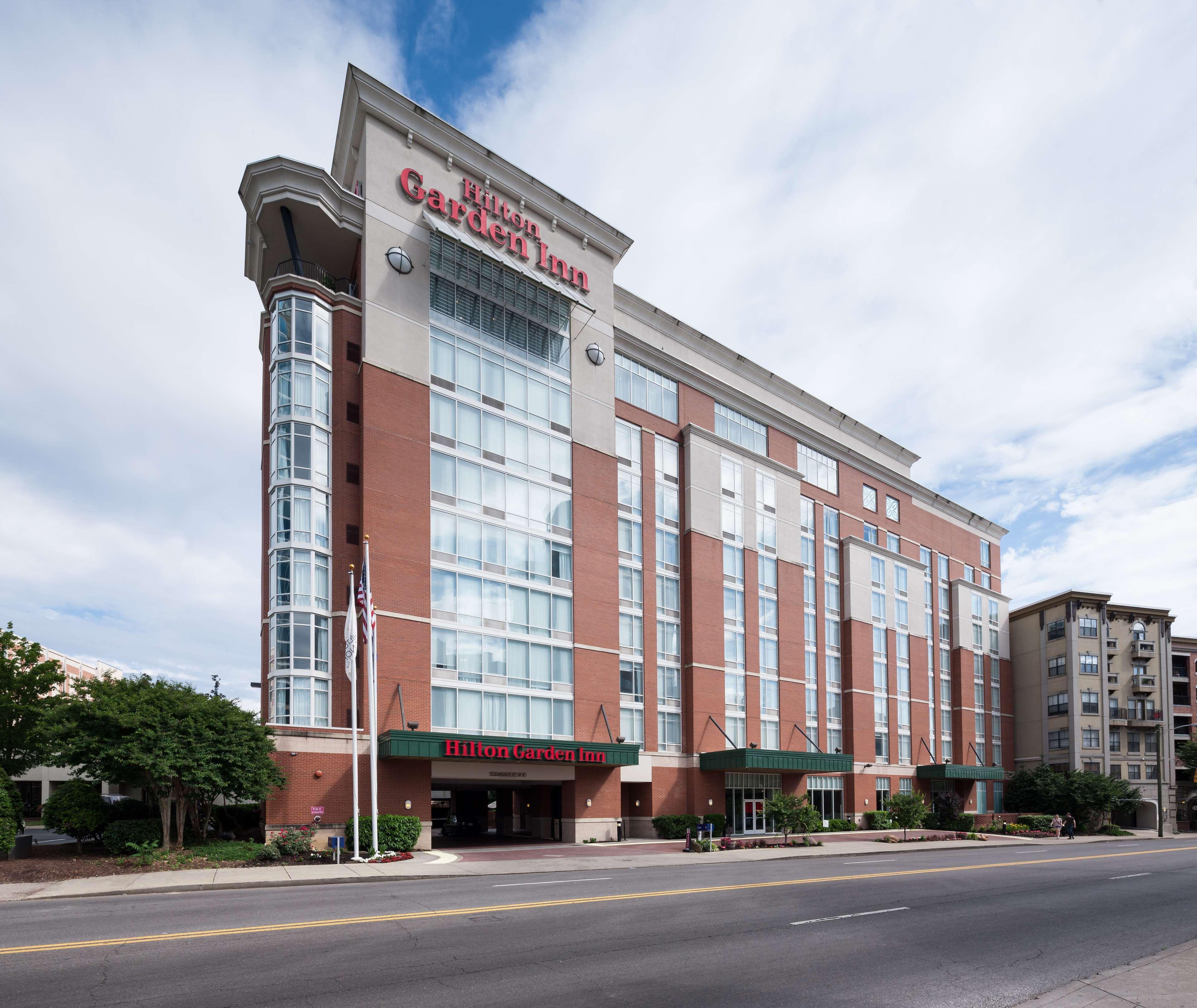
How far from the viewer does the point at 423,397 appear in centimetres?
3844

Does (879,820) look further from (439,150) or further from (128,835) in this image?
(439,150)

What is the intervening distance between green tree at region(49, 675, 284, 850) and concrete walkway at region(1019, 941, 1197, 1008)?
938 inches

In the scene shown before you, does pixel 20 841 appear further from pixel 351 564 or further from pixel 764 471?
pixel 764 471

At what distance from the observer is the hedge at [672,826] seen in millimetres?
44219

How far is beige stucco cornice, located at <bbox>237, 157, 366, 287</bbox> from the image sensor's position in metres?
36.8

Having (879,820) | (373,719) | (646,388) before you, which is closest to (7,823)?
(373,719)

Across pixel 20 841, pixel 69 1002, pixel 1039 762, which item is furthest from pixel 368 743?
pixel 1039 762

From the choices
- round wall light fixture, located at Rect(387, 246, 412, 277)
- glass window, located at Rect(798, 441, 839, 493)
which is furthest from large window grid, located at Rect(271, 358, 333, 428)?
glass window, located at Rect(798, 441, 839, 493)

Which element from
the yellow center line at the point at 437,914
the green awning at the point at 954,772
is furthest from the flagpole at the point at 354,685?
the green awning at the point at 954,772

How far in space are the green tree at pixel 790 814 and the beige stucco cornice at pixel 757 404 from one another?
2051cm

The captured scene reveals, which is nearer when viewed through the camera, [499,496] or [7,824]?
[7,824]

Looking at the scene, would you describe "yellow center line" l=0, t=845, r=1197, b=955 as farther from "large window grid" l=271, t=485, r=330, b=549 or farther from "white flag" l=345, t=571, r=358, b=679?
"large window grid" l=271, t=485, r=330, b=549

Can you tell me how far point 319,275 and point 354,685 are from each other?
20.4 metres

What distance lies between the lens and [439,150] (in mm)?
40688
